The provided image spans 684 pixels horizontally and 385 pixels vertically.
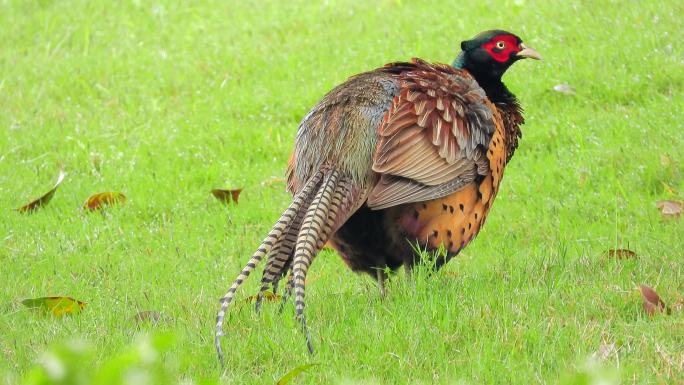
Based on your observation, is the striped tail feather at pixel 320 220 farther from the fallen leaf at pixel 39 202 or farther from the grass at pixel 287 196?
the fallen leaf at pixel 39 202

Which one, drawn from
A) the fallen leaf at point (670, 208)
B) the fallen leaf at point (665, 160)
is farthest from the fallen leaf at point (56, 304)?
the fallen leaf at point (665, 160)

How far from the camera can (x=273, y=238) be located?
4316mm

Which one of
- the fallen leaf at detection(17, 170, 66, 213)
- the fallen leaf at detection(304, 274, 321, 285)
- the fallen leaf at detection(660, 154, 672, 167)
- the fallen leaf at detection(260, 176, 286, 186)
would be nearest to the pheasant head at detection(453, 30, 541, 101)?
the fallen leaf at detection(304, 274, 321, 285)

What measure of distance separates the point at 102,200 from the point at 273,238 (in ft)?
10.8

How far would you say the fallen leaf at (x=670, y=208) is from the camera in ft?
21.3

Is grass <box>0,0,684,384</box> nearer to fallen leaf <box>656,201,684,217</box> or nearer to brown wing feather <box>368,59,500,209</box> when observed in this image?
fallen leaf <box>656,201,684,217</box>

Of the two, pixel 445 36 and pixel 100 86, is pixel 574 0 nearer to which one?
pixel 445 36

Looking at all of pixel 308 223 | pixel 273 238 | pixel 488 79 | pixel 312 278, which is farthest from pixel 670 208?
pixel 273 238

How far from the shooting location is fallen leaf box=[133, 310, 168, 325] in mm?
4742

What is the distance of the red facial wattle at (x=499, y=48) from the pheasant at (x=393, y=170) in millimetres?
384

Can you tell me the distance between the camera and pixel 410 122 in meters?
4.95

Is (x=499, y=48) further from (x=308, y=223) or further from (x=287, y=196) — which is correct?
(x=287, y=196)

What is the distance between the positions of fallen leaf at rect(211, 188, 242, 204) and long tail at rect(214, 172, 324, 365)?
264cm

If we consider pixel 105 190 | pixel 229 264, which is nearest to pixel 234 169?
pixel 105 190
